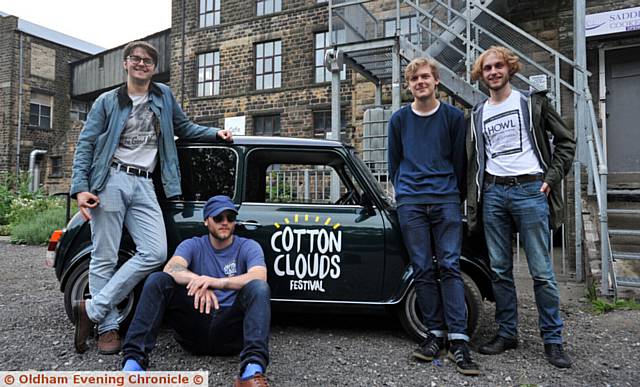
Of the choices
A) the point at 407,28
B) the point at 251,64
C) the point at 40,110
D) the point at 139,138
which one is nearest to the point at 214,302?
the point at 139,138

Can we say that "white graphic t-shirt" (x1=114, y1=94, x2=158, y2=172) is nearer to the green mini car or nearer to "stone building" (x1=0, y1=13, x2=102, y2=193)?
the green mini car

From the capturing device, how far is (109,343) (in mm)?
3076

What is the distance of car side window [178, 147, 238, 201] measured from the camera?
11.6 feet

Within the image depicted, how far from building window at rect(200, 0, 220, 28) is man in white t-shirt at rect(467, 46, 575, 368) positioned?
16.5 m

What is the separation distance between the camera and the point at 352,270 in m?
3.34

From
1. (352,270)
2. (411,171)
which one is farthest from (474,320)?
(411,171)

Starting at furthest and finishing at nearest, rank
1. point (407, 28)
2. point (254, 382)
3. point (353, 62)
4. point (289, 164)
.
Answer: point (407, 28) < point (353, 62) < point (289, 164) < point (254, 382)

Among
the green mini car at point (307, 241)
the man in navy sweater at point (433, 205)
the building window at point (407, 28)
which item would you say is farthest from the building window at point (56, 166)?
the man in navy sweater at point (433, 205)

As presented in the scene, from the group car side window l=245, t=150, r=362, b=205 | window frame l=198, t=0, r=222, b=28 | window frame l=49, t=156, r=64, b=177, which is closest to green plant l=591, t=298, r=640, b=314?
car side window l=245, t=150, r=362, b=205

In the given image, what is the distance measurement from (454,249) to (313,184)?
2914 mm

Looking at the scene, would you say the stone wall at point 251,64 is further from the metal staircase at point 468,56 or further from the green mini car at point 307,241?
the green mini car at point 307,241

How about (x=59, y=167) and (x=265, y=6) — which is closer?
(x=265, y=6)

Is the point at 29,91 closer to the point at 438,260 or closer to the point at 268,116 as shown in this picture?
the point at 268,116

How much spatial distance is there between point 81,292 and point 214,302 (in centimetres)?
142
